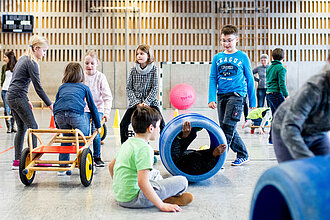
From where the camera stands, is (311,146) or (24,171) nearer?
(311,146)

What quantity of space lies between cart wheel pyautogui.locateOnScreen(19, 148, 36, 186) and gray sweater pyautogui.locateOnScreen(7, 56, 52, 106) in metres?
0.81

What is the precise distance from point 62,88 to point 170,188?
174 centimetres

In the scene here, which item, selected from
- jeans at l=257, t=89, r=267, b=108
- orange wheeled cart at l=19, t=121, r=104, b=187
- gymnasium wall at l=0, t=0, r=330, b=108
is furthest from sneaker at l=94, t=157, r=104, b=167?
gymnasium wall at l=0, t=0, r=330, b=108

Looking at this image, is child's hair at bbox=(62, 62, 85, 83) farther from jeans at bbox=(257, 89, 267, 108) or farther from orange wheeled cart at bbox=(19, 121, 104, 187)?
jeans at bbox=(257, 89, 267, 108)

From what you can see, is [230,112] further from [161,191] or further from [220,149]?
[161,191]

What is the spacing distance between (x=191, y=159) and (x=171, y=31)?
513 inches

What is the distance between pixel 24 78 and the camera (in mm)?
4500

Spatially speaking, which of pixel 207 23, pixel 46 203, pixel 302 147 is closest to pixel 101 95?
pixel 46 203

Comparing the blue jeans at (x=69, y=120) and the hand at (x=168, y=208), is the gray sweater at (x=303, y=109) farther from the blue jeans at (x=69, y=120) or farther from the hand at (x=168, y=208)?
the blue jeans at (x=69, y=120)

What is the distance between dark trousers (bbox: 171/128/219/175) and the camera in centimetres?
403

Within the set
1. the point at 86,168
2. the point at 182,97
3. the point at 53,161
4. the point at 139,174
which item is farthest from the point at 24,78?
the point at 182,97

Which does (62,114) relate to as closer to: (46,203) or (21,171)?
(21,171)

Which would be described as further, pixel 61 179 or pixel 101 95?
pixel 101 95

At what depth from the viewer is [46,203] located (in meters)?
3.27
